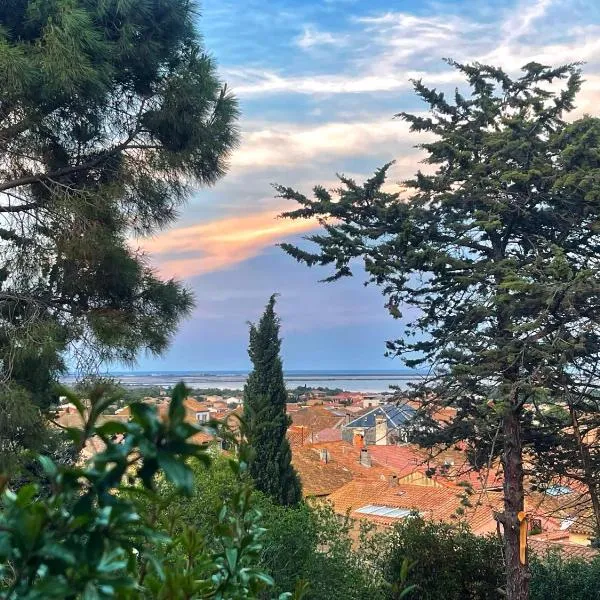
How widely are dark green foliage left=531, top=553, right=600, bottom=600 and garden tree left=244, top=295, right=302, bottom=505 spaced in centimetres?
351

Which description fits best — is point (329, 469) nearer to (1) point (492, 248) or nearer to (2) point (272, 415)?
(2) point (272, 415)

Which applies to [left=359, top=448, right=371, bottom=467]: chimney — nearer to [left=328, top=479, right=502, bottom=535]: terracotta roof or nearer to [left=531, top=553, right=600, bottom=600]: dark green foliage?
[left=328, top=479, right=502, bottom=535]: terracotta roof

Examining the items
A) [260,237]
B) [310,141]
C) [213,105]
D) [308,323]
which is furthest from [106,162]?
[308,323]

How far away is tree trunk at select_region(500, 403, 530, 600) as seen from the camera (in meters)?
5.37

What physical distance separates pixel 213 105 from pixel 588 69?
3823 millimetres

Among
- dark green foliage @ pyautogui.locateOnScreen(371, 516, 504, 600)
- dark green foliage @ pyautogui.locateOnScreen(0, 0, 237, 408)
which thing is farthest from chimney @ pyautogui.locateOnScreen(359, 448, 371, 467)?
dark green foliage @ pyautogui.locateOnScreen(0, 0, 237, 408)

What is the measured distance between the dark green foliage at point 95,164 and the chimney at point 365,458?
1084 cm

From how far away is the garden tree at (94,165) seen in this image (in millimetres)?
4125

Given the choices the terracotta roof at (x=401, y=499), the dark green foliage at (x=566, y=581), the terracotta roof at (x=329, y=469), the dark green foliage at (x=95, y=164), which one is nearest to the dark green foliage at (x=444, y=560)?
the dark green foliage at (x=566, y=581)

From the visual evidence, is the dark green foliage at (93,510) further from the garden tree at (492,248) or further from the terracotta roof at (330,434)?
the terracotta roof at (330,434)

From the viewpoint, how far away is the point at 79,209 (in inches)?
168

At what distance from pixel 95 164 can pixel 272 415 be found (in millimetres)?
5155

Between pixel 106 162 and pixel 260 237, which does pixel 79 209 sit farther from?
A: pixel 260 237

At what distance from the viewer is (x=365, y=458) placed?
14906 mm
